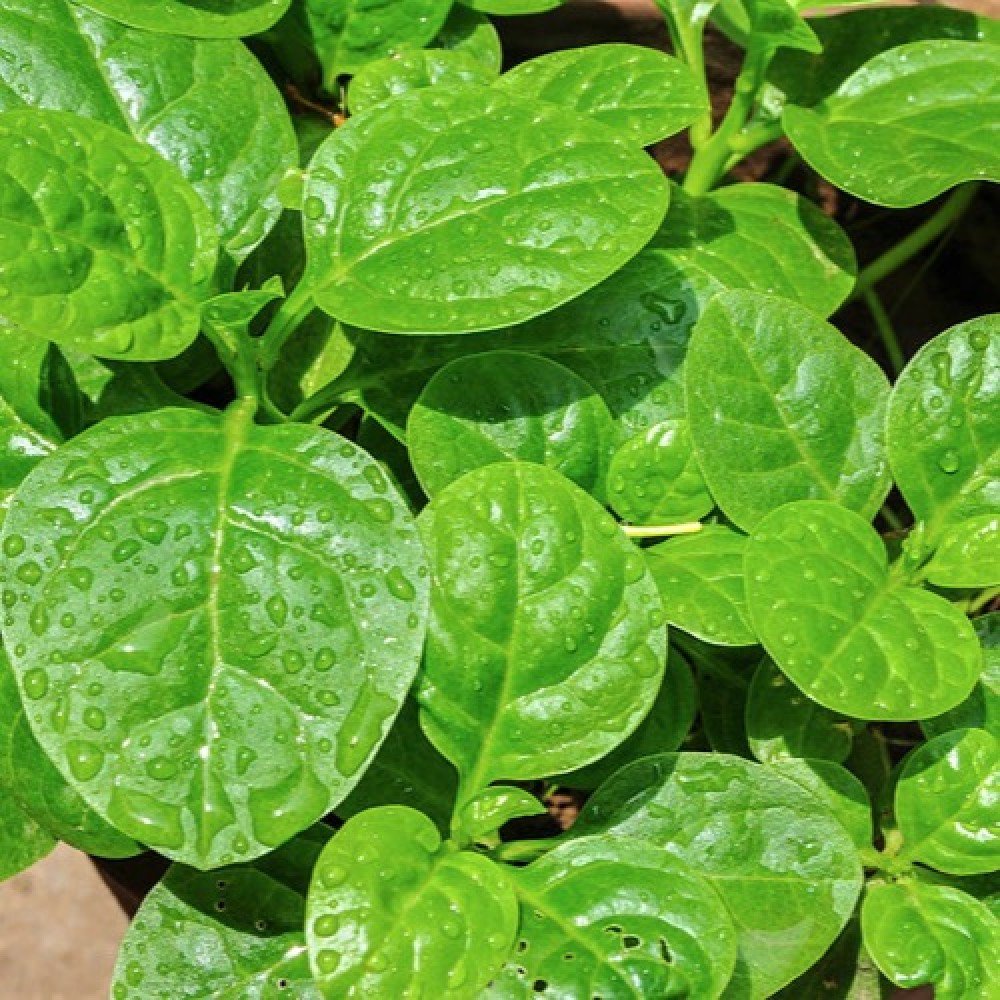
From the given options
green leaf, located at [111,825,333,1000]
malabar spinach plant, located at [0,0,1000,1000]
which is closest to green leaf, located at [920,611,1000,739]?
malabar spinach plant, located at [0,0,1000,1000]

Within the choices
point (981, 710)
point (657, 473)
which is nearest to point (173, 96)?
point (657, 473)

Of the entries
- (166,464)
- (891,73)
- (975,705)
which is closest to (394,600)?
(166,464)

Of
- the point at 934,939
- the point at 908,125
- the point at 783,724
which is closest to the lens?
the point at 934,939

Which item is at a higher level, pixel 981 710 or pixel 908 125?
pixel 908 125

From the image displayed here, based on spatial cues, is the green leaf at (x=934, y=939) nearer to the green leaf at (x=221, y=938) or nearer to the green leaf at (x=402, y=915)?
the green leaf at (x=402, y=915)

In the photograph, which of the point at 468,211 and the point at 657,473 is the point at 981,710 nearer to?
the point at 657,473

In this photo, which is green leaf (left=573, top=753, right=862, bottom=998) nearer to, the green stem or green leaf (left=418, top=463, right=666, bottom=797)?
green leaf (left=418, top=463, right=666, bottom=797)
